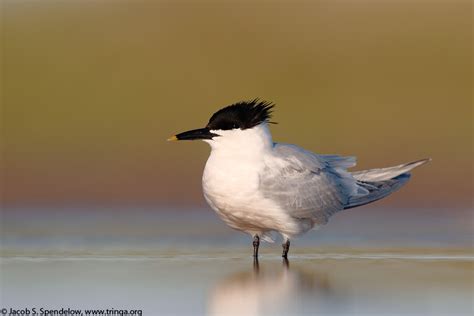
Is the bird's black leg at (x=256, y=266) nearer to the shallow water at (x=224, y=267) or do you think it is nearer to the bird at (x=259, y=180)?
the shallow water at (x=224, y=267)

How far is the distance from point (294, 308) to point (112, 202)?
6.91m

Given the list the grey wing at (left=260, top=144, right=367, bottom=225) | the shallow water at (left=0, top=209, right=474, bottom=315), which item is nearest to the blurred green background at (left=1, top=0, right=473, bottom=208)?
the shallow water at (left=0, top=209, right=474, bottom=315)

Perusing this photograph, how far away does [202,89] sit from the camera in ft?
59.0

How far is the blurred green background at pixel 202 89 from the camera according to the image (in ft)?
48.8

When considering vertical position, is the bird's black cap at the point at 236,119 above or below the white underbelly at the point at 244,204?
above

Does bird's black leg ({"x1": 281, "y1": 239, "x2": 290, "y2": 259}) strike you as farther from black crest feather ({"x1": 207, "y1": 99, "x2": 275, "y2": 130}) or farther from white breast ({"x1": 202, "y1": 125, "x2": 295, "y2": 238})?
black crest feather ({"x1": 207, "y1": 99, "x2": 275, "y2": 130})

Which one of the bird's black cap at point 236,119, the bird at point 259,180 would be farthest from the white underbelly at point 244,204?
the bird's black cap at point 236,119

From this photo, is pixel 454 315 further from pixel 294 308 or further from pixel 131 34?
pixel 131 34

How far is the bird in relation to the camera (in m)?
8.99

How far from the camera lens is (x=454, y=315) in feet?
22.0

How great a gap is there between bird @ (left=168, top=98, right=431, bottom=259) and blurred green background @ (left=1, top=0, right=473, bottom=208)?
410cm

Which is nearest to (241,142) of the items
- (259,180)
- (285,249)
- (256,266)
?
(259,180)

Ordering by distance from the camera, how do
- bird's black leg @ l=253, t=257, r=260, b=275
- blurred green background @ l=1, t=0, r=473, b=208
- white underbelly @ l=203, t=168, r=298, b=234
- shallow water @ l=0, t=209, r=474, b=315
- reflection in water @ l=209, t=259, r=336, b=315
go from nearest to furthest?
reflection in water @ l=209, t=259, r=336, b=315
shallow water @ l=0, t=209, r=474, b=315
bird's black leg @ l=253, t=257, r=260, b=275
white underbelly @ l=203, t=168, r=298, b=234
blurred green background @ l=1, t=0, r=473, b=208

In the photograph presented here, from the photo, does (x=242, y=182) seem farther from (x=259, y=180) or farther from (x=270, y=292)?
(x=270, y=292)
